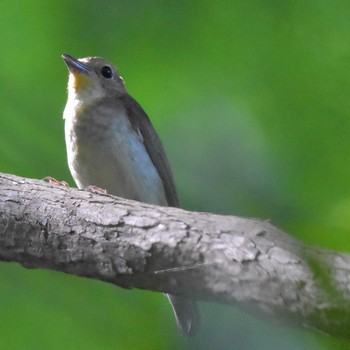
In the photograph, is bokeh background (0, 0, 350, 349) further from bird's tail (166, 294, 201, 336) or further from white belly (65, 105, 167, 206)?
white belly (65, 105, 167, 206)

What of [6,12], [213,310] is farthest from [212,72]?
[213,310]

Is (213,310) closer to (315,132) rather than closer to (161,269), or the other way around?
(315,132)

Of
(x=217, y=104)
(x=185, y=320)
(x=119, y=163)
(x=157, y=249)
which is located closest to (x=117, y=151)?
(x=119, y=163)

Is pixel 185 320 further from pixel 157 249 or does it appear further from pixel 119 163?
pixel 119 163

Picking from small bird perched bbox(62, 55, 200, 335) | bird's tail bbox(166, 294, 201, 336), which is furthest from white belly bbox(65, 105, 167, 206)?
bird's tail bbox(166, 294, 201, 336)

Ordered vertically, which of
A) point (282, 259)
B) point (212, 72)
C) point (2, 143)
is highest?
point (212, 72)

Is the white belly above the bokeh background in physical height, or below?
below

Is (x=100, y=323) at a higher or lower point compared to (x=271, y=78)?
lower
